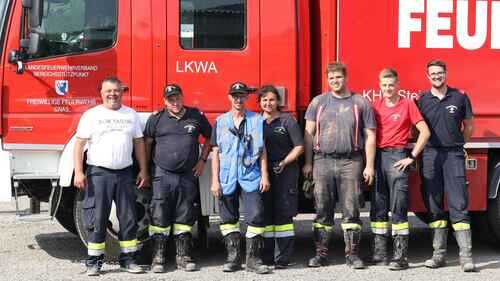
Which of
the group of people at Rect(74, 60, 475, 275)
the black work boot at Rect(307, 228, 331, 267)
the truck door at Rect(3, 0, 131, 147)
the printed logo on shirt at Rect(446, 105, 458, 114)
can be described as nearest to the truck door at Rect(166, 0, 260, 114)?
the group of people at Rect(74, 60, 475, 275)

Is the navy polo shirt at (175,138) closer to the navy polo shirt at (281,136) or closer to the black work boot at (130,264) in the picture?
the navy polo shirt at (281,136)

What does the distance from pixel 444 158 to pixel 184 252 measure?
2.41 meters

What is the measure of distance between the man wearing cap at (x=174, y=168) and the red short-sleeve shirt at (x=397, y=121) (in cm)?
150

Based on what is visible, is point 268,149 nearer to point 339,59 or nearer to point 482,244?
point 339,59

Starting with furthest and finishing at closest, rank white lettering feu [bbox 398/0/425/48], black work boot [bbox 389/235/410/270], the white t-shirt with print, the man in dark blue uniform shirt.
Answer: white lettering feu [bbox 398/0/425/48] → black work boot [bbox 389/235/410/270] → the man in dark blue uniform shirt → the white t-shirt with print

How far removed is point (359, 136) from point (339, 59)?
0.74 metres

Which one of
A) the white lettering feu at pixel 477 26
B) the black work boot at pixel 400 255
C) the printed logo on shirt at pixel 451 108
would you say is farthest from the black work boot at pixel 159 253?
the white lettering feu at pixel 477 26

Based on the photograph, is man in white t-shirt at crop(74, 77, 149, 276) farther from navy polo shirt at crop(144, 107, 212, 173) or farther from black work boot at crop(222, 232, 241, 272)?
black work boot at crop(222, 232, 241, 272)

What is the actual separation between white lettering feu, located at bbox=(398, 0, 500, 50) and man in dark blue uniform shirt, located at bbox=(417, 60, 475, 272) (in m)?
0.44

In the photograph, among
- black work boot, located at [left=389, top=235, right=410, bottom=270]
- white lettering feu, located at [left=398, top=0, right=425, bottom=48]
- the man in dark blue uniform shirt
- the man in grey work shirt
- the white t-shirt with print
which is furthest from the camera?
white lettering feu, located at [left=398, top=0, right=425, bottom=48]

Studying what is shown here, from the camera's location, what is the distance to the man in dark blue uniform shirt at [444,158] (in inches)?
273

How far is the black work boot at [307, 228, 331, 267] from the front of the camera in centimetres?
704

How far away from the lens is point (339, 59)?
7.11m

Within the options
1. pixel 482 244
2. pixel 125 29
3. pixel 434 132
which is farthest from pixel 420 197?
pixel 125 29
